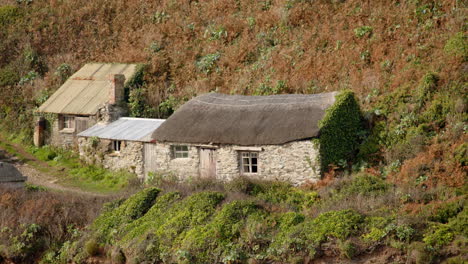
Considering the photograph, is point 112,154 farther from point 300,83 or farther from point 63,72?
point 63,72

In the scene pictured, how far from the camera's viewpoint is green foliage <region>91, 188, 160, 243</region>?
2186 centimetres

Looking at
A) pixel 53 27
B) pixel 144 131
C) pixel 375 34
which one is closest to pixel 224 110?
pixel 144 131

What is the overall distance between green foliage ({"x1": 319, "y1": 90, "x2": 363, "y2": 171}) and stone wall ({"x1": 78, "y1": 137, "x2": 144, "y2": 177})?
8.02m

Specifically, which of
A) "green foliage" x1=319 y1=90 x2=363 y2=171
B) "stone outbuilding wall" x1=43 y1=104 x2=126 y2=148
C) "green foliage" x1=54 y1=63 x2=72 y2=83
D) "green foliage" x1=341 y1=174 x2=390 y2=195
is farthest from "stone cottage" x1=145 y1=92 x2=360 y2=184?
"green foliage" x1=54 y1=63 x2=72 y2=83

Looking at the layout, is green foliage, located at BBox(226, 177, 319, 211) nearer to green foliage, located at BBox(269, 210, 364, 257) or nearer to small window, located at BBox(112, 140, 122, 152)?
green foliage, located at BBox(269, 210, 364, 257)

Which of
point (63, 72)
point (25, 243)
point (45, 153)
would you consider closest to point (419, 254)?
point (25, 243)

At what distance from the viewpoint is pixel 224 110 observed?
26438 mm

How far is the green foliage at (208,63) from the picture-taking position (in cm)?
3584

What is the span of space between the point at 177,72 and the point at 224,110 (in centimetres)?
1070

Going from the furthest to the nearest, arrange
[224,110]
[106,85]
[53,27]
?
[53,27]
[106,85]
[224,110]

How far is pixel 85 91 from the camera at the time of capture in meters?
34.1

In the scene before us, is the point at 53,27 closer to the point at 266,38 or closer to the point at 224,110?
the point at 266,38

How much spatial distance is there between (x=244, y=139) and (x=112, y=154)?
717 centimetres

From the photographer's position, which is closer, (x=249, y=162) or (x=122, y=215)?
(x=122, y=215)
